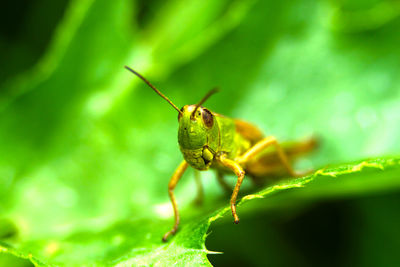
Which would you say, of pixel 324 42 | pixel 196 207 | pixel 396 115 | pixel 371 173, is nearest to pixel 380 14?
pixel 324 42

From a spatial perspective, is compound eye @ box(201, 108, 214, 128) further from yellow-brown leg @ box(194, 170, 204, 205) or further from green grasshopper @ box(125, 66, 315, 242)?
yellow-brown leg @ box(194, 170, 204, 205)

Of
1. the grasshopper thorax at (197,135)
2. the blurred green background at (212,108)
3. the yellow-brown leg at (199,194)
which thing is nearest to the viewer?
the grasshopper thorax at (197,135)

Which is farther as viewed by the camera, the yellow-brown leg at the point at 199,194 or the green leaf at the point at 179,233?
the yellow-brown leg at the point at 199,194

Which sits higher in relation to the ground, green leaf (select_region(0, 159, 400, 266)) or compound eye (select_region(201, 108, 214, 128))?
compound eye (select_region(201, 108, 214, 128))

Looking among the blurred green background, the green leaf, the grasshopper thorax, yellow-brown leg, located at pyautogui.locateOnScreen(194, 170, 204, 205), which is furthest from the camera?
yellow-brown leg, located at pyautogui.locateOnScreen(194, 170, 204, 205)

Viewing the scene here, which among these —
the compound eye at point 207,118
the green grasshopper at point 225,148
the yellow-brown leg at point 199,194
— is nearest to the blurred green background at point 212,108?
the yellow-brown leg at point 199,194

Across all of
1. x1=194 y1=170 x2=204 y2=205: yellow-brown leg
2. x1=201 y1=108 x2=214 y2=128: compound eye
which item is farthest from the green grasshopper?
x1=194 y1=170 x2=204 y2=205: yellow-brown leg

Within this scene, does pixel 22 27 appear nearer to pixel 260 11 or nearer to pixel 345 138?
pixel 260 11

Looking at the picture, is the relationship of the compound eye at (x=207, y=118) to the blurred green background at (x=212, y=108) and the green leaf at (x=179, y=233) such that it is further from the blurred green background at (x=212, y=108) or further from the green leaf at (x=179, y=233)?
the blurred green background at (x=212, y=108)
